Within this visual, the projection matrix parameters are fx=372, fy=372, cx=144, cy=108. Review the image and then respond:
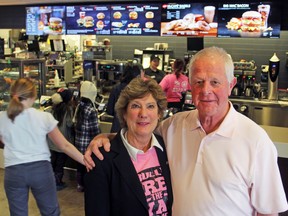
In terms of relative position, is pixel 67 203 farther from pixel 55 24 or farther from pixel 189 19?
pixel 55 24

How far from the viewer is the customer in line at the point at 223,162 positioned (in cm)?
159

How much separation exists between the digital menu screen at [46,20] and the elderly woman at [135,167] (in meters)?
5.26

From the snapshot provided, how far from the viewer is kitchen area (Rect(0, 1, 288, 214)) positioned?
6343 mm

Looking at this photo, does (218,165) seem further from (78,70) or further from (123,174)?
(78,70)

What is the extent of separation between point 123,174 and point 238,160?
0.51 m

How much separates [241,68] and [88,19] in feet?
9.42

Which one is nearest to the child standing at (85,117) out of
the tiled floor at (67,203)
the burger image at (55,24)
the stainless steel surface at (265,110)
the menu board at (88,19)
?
the tiled floor at (67,203)

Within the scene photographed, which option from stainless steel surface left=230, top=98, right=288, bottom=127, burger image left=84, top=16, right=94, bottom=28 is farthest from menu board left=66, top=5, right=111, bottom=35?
stainless steel surface left=230, top=98, right=288, bottom=127

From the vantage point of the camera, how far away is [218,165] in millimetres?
1649

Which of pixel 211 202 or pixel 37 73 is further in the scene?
pixel 37 73

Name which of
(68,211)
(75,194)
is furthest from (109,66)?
(68,211)

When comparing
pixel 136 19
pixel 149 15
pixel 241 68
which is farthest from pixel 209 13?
pixel 241 68

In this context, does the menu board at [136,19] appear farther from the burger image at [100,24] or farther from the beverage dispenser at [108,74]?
the beverage dispenser at [108,74]

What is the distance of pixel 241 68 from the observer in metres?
6.76
